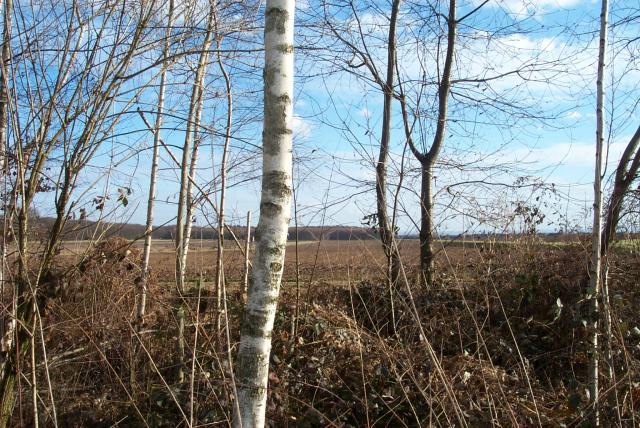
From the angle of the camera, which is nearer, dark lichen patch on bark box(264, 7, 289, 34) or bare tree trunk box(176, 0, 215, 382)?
dark lichen patch on bark box(264, 7, 289, 34)

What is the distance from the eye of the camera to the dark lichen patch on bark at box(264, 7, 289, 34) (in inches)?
Answer: 96.5

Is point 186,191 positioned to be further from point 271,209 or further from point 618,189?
point 618,189

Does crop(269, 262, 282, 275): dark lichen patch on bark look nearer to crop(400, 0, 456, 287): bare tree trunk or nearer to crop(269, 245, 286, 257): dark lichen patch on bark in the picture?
crop(269, 245, 286, 257): dark lichen patch on bark

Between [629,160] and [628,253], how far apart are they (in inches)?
116

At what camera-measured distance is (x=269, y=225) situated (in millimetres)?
2389

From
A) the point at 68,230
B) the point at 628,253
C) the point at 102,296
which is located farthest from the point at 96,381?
the point at 628,253

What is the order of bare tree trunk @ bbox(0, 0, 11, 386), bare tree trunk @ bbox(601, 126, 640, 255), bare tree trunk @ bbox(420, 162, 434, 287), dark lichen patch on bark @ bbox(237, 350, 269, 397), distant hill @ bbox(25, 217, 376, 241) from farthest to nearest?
1. bare tree trunk @ bbox(420, 162, 434, 287)
2. bare tree trunk @ bbox(601, 126, 640, 255)
3. distant hill @ bbox(25, 217, 376, 241)
4. bare tree trunk @ bbox(0, 0, 11, 386)
5. dark lichen patch on bark @ bbox(237, 350, 269, 397)

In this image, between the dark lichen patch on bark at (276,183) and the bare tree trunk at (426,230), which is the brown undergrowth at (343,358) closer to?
the bare tree trunk at (426,230)

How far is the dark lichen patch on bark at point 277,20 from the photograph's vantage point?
2451 millimetres

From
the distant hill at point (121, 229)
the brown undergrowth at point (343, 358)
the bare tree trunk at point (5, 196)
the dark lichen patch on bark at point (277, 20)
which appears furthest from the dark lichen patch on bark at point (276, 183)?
the bare tree trunk at point (5, 196)

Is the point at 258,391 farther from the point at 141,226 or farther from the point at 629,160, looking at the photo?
the point at 629,160

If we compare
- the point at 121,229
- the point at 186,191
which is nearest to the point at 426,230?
the point at 186,191

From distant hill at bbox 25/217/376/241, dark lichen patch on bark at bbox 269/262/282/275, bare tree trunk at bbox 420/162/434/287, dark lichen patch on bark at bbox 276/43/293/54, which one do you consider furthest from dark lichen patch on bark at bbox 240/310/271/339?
bare tree trunk at bbox 420/162/434/287

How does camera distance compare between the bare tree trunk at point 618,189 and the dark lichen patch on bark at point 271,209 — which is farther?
the bare tree trunk at point 618,189
